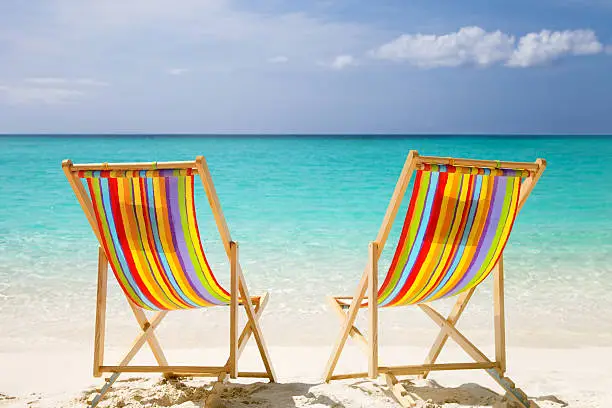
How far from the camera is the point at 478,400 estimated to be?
276 cm

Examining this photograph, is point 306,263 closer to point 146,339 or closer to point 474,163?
point 146,339

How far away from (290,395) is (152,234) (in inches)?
35.1

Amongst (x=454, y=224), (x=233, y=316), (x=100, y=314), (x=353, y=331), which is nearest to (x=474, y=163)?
(x=454, y=224)

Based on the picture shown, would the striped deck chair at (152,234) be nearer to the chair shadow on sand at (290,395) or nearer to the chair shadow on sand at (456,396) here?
the chair shadow on sand at (290,395)

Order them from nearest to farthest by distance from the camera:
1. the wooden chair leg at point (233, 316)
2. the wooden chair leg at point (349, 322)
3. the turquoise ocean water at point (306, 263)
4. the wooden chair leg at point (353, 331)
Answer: the wooden chair leg at point (233, 316)
the wooden chair leg at point (349, 322)
the wooden chair leg at point (353, 331)
the turquoise ocean water at point (306, 263)

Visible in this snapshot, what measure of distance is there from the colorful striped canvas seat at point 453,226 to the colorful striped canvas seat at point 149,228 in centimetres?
76

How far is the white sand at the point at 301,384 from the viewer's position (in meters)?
2.74

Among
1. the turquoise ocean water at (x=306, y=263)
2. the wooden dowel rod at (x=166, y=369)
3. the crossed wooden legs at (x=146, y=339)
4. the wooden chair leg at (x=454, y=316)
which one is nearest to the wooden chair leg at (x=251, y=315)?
the crossed wooden legs at (x=146, y=339)

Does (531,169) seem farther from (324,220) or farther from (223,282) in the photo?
(324,220)

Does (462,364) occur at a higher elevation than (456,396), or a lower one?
higher

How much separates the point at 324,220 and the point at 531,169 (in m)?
5.76

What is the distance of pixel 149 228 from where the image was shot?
2477 mm

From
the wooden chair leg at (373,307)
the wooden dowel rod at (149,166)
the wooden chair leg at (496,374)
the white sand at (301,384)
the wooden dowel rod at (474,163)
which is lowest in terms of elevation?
the white sand at (301,384)

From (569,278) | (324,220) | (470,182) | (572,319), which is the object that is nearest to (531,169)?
(470,182)
